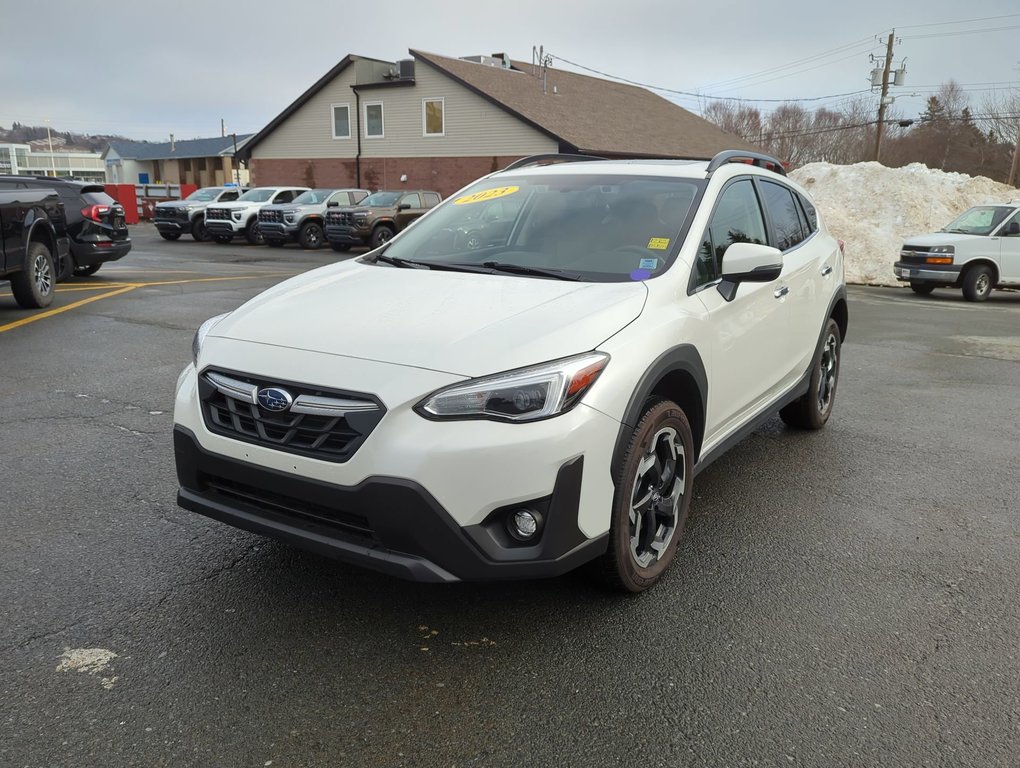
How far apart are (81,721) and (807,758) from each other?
2213mm

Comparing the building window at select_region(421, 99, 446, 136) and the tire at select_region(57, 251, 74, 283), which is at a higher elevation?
the building window at select_region(421, 99, 446, 136)

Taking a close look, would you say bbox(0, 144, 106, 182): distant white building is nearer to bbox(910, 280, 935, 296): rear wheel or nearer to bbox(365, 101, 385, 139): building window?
bbox(365, 101, 385, 139): building window

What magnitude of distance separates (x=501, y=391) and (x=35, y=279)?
31.4 feet

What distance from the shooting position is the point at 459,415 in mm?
2756

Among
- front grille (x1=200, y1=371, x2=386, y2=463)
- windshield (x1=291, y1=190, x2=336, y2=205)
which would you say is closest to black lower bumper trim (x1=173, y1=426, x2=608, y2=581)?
front grille (x1=200, y1=371, x2=386, y2=463)

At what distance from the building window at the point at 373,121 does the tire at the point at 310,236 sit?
475 inches

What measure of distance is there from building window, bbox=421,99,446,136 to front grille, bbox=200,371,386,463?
32101 millimetres

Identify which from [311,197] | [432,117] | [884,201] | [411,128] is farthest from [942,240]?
[411,128]

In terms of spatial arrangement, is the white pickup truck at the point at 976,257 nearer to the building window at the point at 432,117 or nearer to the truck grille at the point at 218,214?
the truck grille at the point at 218,214

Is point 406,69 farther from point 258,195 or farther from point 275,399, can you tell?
point 275,399

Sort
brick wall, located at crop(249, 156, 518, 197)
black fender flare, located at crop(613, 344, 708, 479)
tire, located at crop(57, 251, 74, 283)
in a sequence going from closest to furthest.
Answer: black fender flare, located at crop(613, 344, 708, 479) → tire, located at crop(57, 251, 74, 283) → brick wall, located at crop(249, 156, 518, 197)

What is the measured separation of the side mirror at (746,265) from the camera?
376 centimetres

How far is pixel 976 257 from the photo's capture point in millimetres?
16297

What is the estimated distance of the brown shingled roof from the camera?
103 ft
